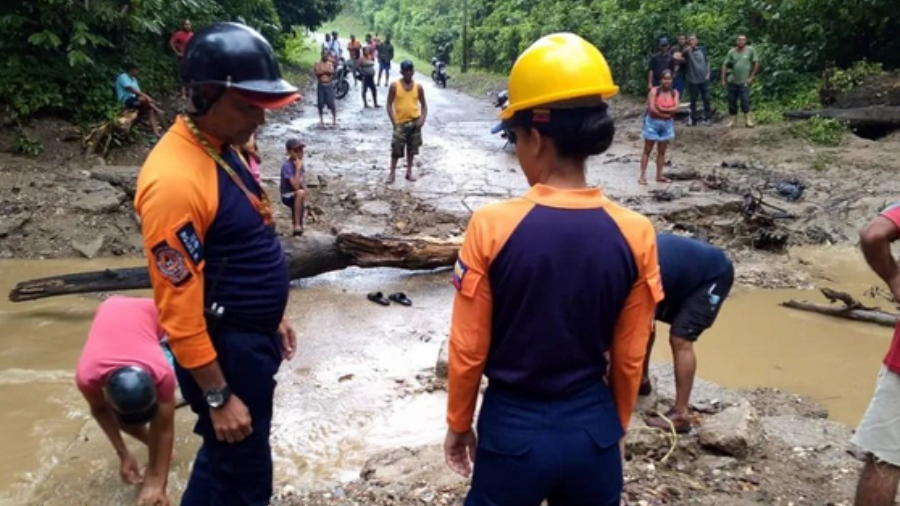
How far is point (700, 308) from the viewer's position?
3.97 m

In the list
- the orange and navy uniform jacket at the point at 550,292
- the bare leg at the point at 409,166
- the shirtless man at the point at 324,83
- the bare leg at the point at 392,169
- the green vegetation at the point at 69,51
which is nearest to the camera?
the orange and navy uniform jacket at the point at 550,292

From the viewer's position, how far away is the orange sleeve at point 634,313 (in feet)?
5.96

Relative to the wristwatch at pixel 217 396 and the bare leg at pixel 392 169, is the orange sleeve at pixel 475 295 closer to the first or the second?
the wristwatch at pixel 217 396

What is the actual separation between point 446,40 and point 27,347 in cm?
3356

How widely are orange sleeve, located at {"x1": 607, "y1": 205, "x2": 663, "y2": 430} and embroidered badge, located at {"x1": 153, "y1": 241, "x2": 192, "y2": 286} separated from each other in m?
1.09

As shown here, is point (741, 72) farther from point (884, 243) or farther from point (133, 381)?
point (133, 381)

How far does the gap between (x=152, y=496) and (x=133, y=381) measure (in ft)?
2.07

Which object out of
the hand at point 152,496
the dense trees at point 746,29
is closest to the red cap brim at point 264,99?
the hand at point 152,496

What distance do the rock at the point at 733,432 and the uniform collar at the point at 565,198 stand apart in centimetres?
232

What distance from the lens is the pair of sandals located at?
21.9ft

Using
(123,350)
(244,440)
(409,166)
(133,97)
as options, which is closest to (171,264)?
(244,440)

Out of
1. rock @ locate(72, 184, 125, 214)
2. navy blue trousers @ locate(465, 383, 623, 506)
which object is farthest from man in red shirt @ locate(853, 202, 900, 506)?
rock @ locate(72, 184, 125, 214)

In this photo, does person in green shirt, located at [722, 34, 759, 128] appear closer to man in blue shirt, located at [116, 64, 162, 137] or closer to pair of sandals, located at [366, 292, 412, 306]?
pair of sandals, located at [366, 292, 412, 306]

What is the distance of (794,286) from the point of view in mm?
7352
